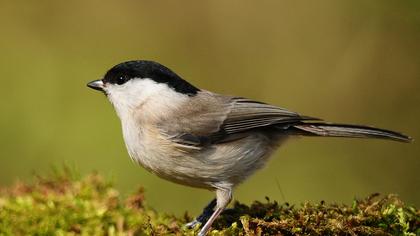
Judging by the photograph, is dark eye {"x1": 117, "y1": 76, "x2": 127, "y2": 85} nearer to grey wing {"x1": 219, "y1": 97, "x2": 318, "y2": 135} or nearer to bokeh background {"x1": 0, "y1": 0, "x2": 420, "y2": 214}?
grey wing {"x1": 219, "y1": 97, "x2": 318, "y2": 135}

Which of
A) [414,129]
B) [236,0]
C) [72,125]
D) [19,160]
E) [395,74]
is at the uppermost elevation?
[236,0]

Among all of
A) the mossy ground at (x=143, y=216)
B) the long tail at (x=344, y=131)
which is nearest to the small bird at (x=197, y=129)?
the long tail at (x=344, y=131)

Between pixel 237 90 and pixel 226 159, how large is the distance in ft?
11.4

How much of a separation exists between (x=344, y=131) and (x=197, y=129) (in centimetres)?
92

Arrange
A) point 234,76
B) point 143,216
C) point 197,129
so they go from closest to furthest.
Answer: point 143,216 < point 197,129 < point 234,76

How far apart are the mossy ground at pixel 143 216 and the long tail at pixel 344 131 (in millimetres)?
470

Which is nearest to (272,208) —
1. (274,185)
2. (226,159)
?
(226,159)

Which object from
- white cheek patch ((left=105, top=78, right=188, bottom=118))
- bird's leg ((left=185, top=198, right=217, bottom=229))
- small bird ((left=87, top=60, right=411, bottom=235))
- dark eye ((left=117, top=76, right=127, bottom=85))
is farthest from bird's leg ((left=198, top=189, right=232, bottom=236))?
dark eye ((left=117, top=76, right=127, bottom=85))

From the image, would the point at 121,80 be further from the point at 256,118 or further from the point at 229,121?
the point at 256,118

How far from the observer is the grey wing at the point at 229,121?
11.4 ft

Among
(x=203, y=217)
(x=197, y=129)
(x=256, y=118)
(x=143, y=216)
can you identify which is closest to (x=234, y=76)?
(x=256, y=118)

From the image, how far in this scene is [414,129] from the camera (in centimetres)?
616

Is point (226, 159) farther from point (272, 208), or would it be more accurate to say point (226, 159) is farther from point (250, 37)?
point (250, 37)

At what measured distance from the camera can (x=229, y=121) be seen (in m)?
3.58
